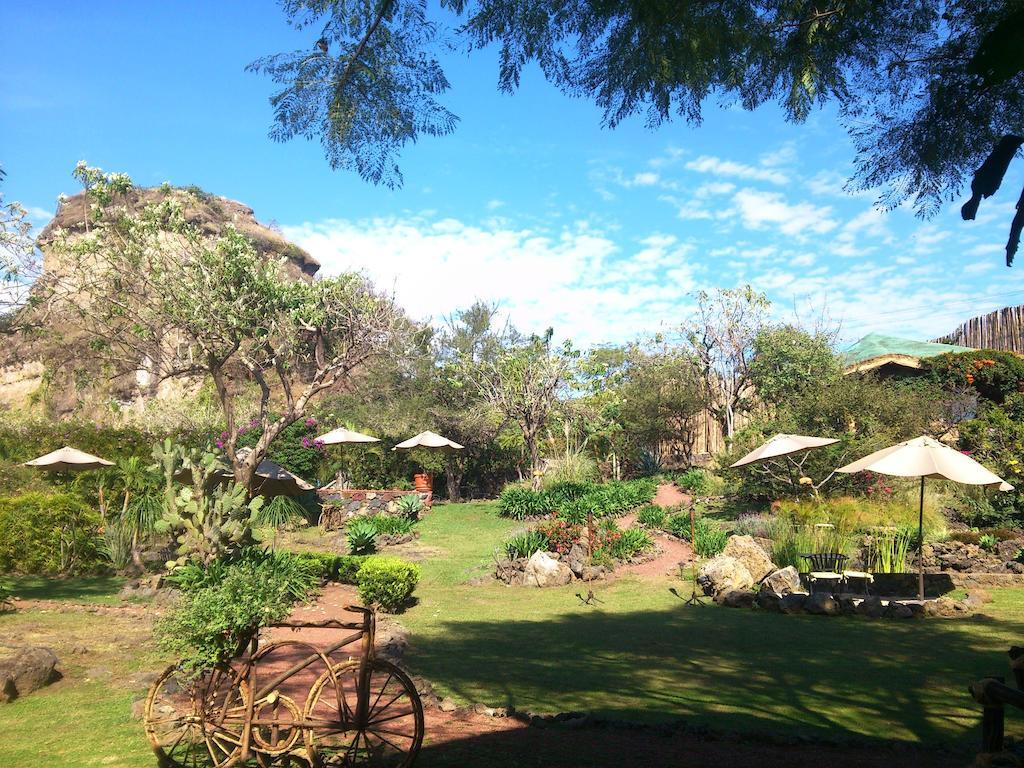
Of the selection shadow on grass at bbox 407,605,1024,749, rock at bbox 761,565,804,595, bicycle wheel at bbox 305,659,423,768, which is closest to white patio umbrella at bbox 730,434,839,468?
rock at bbox 761,565,804,595

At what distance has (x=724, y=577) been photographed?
10867 millimetres

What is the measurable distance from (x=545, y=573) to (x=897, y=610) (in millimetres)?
5189

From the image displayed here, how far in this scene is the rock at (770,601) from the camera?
32.8 feet

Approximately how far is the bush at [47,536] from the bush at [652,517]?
10384 mm

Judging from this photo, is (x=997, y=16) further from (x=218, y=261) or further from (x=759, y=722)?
(x=218, y=261)

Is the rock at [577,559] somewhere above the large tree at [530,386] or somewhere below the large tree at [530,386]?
below

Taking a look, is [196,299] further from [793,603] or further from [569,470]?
[793,603]

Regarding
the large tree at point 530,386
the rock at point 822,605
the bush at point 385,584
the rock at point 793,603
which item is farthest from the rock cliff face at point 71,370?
the rock at point 822,605

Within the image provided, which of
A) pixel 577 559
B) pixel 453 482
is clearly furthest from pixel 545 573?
pixel 453 482

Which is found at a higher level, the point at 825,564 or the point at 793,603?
the point at 825,564

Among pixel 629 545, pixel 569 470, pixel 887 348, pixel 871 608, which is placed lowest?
Result: pixel 871 608

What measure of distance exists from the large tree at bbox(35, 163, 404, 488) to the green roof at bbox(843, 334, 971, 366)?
1561 cm

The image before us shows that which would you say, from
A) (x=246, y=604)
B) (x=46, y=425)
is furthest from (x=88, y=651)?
(x=46, y=425)

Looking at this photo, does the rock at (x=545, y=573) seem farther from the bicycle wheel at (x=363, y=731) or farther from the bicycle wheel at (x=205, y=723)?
the bicycle wheel at (x=205, y=723)
